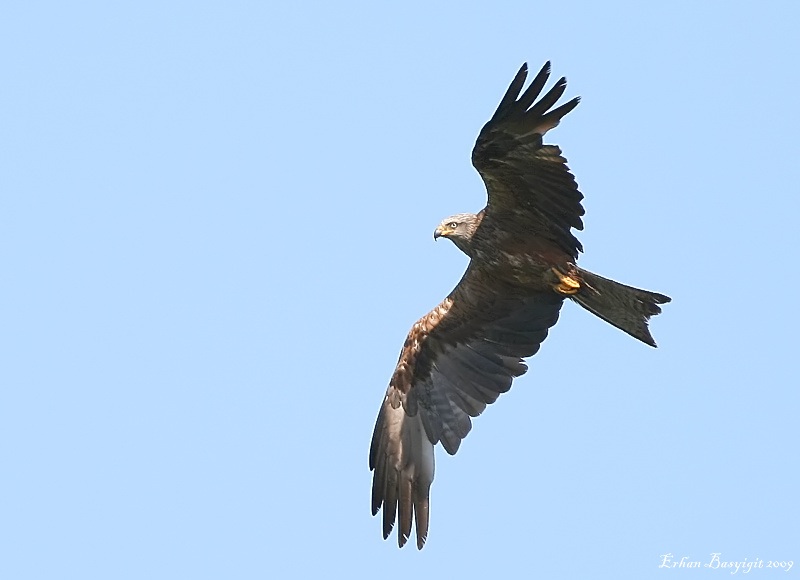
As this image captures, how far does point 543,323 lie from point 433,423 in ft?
5.04

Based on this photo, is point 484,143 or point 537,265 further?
point 537,265

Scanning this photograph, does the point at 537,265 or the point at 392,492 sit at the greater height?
the point at 537,265

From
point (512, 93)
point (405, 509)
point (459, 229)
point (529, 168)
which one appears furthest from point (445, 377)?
point (512, 93)

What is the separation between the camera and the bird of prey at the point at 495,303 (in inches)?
473

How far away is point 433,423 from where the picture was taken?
1428 cm

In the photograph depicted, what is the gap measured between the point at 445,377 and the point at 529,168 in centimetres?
298

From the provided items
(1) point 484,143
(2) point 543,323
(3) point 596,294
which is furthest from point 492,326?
(1) point 484,143

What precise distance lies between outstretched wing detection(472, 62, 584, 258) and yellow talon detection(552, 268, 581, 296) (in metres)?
0.23

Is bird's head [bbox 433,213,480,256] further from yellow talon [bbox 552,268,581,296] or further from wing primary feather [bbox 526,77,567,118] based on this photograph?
wing primary feather [bbox 526,77,567,118]

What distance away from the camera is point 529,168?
12.1 m

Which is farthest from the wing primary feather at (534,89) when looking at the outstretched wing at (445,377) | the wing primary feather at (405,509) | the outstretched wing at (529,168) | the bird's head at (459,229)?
the wing primary feather at (405,509)

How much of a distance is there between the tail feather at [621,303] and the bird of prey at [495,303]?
0.4 inches

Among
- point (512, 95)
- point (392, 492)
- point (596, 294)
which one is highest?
point (512, 95)

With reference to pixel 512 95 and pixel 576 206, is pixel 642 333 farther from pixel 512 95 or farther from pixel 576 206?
pixel 512 95
